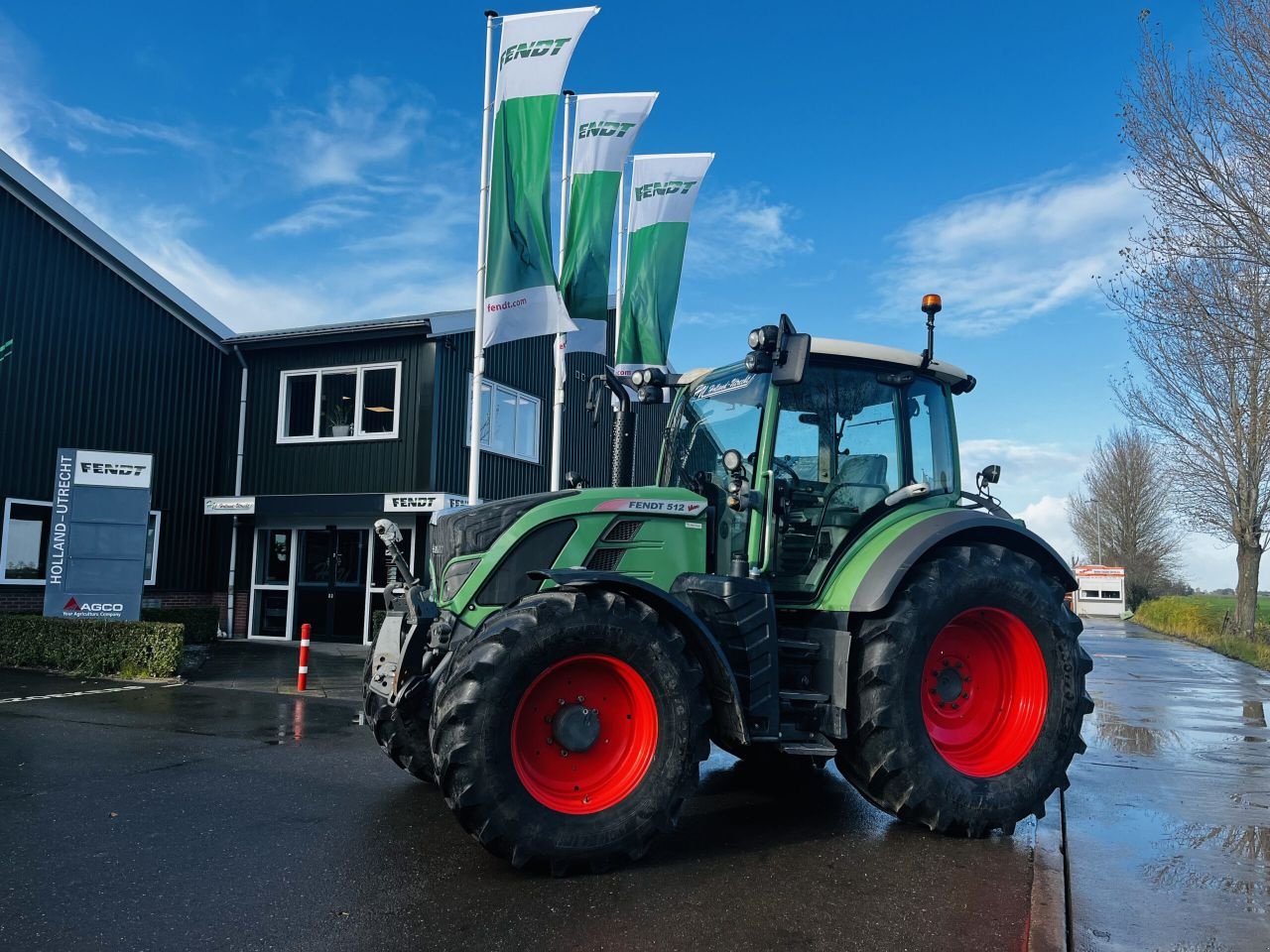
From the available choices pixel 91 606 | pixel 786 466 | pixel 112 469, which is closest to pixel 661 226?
pixel 112 469

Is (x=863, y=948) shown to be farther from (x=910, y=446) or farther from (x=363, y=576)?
(x=363, y=576)

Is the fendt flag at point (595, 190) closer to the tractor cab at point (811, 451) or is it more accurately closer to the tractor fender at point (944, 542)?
the tractor cab at point (811, 451)

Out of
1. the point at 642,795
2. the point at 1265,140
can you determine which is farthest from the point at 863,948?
the point at 1265,140

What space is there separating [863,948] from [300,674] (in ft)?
28.9

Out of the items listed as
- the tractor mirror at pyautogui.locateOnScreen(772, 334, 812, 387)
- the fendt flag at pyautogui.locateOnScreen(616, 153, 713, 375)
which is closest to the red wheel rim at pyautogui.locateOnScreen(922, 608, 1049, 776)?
the tractor mirror at pyautogui.locateOnScreen(772, 334, 812, 387)

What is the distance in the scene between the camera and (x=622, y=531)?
5164 millimetres

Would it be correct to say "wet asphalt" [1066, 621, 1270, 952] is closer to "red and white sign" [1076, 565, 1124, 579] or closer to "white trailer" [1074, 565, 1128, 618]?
"red and white sign" [1076, 565, 1124, 579]

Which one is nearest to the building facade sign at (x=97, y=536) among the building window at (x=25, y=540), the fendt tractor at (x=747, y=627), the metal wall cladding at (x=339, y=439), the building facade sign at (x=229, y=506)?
the building window at (x=25, y=540)

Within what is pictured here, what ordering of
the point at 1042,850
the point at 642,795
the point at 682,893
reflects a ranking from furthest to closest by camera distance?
1. the point at 1042,850
2. the point at 642,795
3. the point at 682,893

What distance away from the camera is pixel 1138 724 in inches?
388

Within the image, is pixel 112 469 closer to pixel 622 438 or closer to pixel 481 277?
pixel 481 277

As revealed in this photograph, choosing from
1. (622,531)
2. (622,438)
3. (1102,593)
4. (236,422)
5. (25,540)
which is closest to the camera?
(622,531)

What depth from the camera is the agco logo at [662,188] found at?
16016mm

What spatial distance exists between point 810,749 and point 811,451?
172 centimetres
